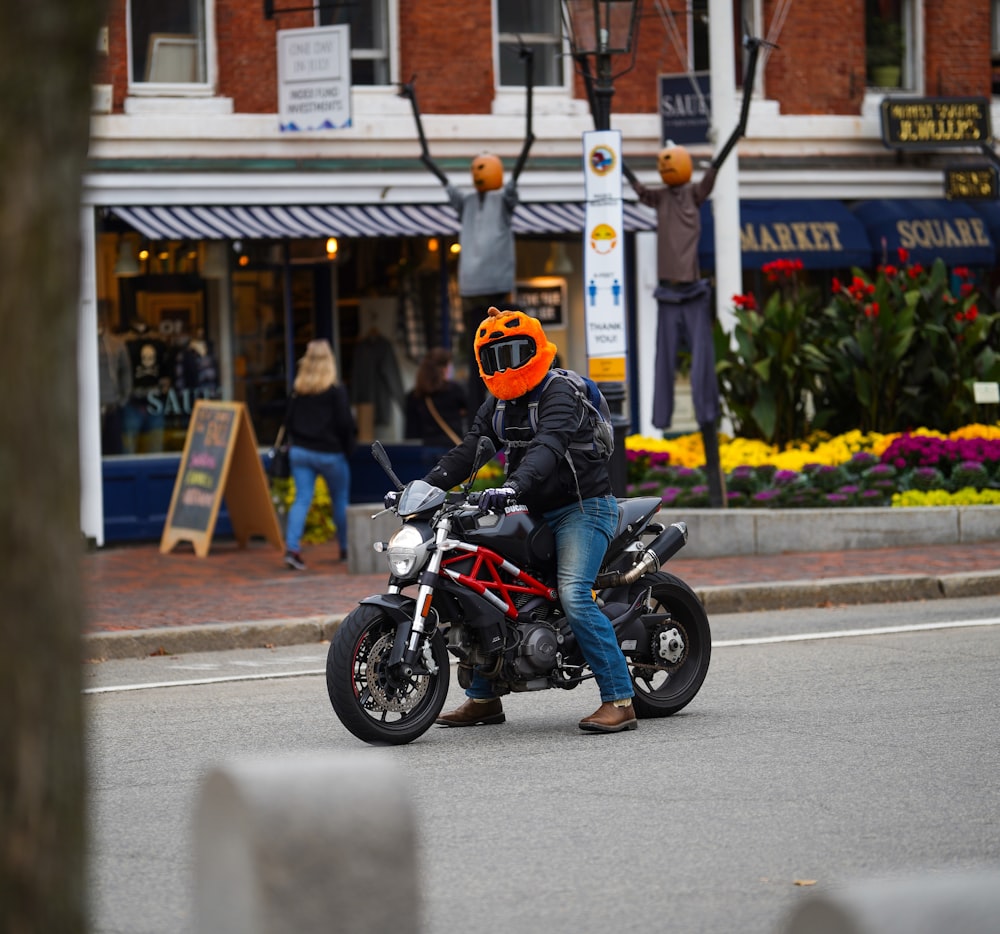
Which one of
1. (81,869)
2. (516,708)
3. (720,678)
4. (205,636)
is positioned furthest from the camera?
(205,636)

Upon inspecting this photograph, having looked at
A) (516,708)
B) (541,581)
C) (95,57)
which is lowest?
(516,708)

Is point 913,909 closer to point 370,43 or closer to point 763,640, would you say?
point 763,640

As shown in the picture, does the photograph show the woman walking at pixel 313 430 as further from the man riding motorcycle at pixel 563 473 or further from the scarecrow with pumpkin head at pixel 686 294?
the man riding motorcycle at pixel 563 473

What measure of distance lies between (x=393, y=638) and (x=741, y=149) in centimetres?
1379

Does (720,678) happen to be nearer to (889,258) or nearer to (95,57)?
(95,57)

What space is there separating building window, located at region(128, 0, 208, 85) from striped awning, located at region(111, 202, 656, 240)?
1454 millimetres

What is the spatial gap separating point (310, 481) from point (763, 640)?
503cm

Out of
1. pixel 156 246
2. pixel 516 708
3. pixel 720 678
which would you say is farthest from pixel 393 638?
pixel 156 246

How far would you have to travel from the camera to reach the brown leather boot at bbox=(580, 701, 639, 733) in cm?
805

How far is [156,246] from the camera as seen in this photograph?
17.6m

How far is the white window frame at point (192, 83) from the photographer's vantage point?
58.5 feet

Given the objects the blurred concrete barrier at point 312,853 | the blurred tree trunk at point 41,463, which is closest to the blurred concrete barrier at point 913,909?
the blurred concrete barrier at point 312,853

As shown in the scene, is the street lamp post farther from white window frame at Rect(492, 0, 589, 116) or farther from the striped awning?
white window frame at Rect(492, 0, 589, 116)

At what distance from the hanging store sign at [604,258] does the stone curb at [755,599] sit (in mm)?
2276
